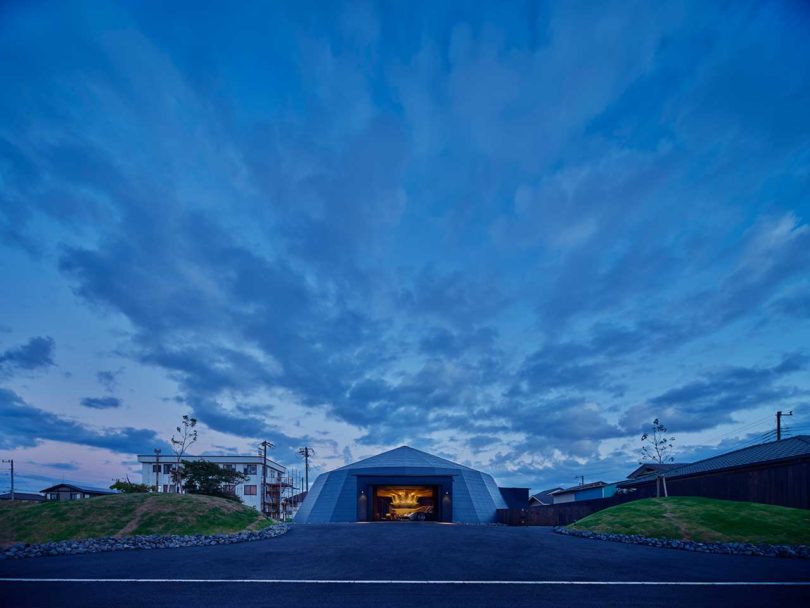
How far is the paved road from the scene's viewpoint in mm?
8156

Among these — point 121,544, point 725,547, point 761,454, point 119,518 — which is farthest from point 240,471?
point 725,547

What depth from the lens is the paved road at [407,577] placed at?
26.8ft

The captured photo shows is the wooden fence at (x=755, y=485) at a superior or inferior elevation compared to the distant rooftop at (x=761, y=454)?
inferior

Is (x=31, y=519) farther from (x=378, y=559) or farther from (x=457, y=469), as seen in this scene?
(x=457, y=469)

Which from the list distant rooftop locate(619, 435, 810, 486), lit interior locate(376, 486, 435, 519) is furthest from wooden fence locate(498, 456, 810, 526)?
lit interior locate(376, 486, 435, 519)

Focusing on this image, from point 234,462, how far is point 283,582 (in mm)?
63292

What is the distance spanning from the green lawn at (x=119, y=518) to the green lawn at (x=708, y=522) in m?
17.3

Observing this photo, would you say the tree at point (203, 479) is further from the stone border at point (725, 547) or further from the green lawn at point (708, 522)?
the stone border at point (725, 547)

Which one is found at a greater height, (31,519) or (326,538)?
(31,519)

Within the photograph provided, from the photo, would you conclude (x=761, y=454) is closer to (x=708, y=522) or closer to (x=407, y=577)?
(x=708, y=522)

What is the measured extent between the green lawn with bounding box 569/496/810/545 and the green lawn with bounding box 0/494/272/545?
56.6 feet

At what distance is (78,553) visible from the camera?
610 inches

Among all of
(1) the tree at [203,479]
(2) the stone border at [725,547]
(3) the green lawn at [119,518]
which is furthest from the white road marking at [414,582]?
(1) the tree at [203,479]

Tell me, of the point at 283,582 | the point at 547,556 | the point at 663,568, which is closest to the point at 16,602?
the point at 283,582
